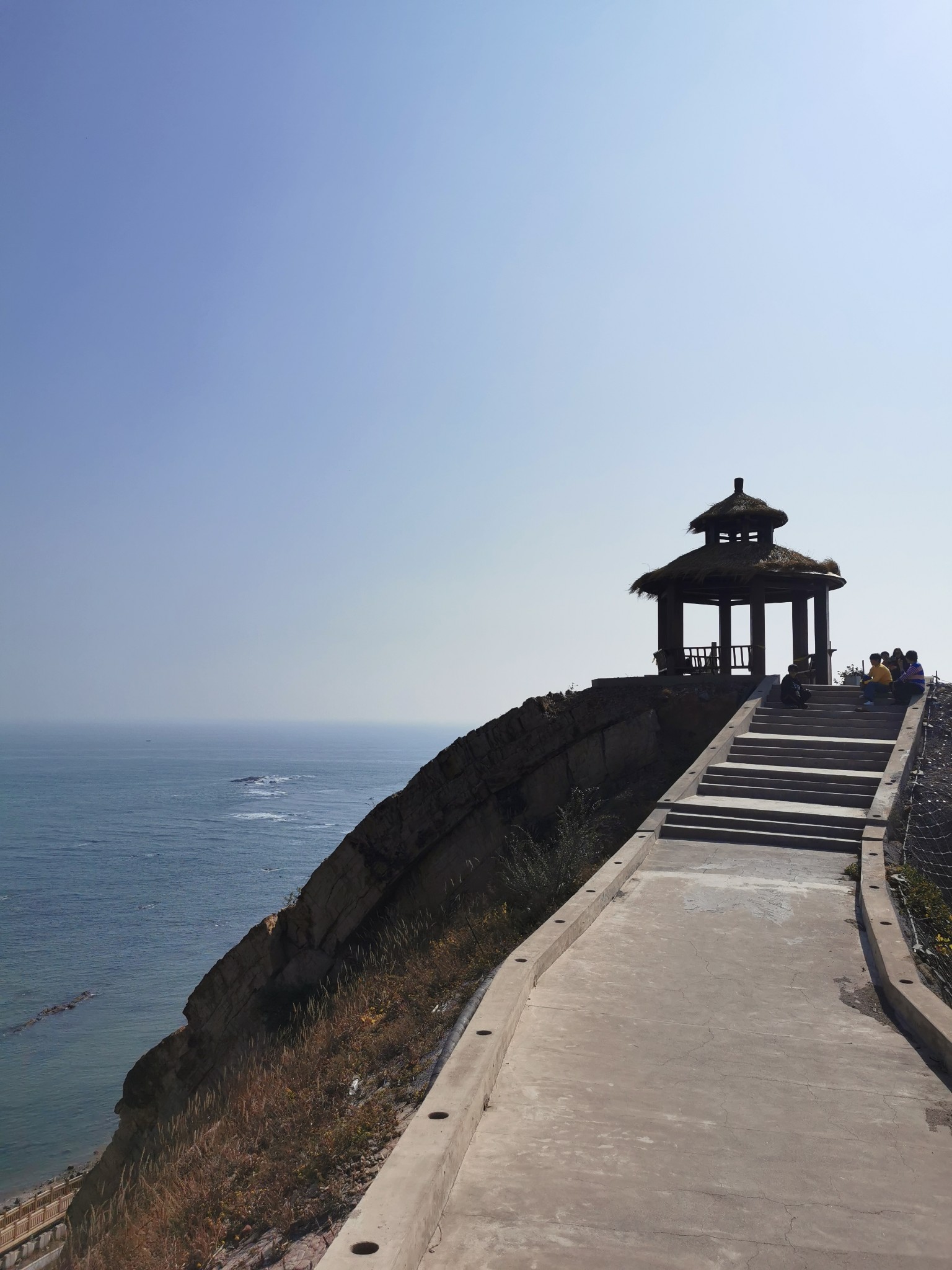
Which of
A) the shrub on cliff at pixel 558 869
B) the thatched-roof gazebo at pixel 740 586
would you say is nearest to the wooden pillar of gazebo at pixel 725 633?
the thatched-roof gazebo at pixel 740 586

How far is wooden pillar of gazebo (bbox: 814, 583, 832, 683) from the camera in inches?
809

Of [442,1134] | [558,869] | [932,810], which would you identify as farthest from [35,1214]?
[442,1134]

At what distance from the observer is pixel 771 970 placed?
6.57m

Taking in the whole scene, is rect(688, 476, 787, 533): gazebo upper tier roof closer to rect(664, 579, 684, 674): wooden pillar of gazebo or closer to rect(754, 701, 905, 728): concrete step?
rect(664, 579, 684, 674): wooden pillar of gazebo

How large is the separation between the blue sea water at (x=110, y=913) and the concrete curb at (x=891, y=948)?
22.9 meters

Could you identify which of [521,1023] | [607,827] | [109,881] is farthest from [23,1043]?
[521,1023]

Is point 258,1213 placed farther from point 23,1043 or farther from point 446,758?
point 23,1043

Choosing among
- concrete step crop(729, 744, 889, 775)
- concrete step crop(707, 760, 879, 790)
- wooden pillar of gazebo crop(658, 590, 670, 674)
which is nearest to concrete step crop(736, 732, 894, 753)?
concrete step crop(729, 744, 889, 775)

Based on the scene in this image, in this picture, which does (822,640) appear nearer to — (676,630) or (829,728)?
(676,630)

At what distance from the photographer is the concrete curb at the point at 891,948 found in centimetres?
527

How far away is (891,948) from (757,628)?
44.4 feet

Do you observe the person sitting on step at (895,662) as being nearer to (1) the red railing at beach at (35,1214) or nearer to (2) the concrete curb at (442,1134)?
(2) the concrete curb at (442,1134)

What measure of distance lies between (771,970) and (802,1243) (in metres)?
3.43

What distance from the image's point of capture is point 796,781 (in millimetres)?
12711
